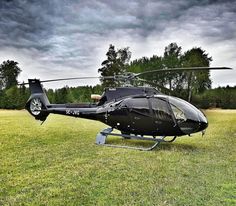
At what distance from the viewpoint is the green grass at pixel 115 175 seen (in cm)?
390

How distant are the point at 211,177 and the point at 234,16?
10430 millimetres

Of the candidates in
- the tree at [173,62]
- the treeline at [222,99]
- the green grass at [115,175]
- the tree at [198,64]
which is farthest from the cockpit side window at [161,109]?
the tree at [198,64]

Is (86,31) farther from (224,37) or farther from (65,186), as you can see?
(65,186)

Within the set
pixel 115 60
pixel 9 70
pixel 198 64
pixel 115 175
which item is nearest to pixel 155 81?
pixel 198 64

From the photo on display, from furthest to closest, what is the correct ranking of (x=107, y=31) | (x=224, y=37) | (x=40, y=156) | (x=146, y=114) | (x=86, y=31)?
1. (x=107, y=31)
2. (x=86, y=31)
3. (x=224, y=37)
4. (x=146, y=114)
5. (x=40, y=156)

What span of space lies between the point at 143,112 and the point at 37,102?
Answer: 461cm

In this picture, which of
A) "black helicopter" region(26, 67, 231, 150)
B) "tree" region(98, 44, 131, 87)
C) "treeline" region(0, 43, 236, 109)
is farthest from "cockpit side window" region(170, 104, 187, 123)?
"tree" region(98, 44, 131, 87)

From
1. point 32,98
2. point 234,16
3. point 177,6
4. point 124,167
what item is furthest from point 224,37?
point 124,167

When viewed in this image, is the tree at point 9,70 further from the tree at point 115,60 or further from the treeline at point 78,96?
the tree at point 115,60

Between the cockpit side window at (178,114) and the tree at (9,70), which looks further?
the tree at (9,70)

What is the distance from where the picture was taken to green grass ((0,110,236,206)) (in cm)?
390

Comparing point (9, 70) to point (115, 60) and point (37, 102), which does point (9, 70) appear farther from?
point (37, 102)

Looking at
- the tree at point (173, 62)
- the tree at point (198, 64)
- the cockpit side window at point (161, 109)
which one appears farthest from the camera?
the tree at point (198, 64)

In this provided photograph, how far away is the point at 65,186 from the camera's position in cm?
440
